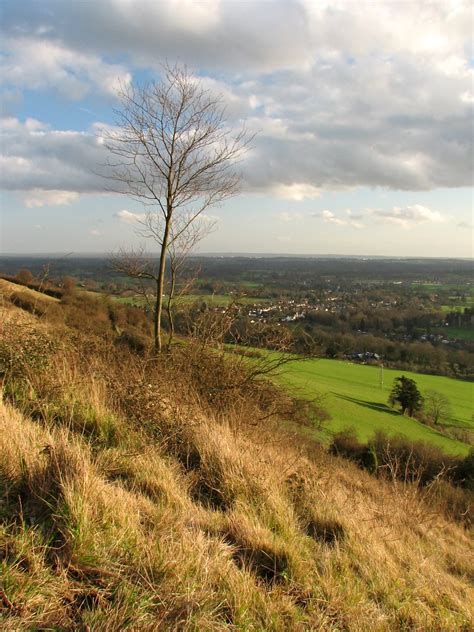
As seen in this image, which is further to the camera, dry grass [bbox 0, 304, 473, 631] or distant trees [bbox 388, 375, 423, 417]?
distant trees [bbox 388, 375, 423, 417]

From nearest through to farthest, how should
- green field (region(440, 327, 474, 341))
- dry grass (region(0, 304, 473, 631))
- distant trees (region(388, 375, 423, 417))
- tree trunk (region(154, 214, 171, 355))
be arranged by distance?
1. dry grass (region(0, 304, 473, 631))
2. tree trunk (region(154, 214, 171, 355))
3. distant trees (region(388, 375, 423, 417))
4. green field (region(440, 327, 474, 341))

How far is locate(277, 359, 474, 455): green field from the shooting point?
26.8m

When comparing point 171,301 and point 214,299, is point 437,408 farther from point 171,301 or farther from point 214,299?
point 171,301

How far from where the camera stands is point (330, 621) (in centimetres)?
213

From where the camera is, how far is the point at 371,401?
34.0 metres

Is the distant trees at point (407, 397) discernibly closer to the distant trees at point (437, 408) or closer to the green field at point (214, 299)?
the distant trees at point (437, 408)

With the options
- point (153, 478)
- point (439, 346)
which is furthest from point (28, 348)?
point (439, 346)

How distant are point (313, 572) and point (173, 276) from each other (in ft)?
20.4

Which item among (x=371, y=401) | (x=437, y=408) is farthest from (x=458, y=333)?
(x=371, y=401)

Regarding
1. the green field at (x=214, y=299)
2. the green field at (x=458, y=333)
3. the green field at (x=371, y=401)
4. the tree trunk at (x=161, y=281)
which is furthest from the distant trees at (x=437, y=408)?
the tree trunk at (x=161, y=281)

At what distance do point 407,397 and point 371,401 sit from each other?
9.60 ft

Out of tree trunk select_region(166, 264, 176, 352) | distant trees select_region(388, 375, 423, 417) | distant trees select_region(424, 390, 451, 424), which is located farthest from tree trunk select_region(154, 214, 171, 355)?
distant trees select_region(424, 390, 451, 424)

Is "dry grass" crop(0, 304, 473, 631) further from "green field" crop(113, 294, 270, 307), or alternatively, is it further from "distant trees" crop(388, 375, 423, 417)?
"distant trees" crop(388, 375, 423, 417)

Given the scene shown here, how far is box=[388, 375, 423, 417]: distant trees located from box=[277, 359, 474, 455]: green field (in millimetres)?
985
